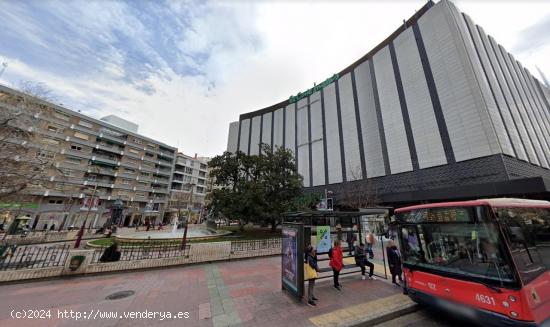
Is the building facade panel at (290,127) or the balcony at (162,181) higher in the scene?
the building facade panel at (290,127)

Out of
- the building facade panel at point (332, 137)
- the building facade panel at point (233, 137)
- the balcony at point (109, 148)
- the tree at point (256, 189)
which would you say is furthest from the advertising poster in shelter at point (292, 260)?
the building facade panel at point (233, 137)

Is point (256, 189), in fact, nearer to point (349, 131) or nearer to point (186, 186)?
point (349, 131)

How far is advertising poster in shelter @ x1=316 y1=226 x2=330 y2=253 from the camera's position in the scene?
32.8 ft

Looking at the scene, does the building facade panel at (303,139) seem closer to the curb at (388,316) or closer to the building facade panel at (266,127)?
the building facade panel at (266,127)

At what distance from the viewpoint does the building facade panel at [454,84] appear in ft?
74.6

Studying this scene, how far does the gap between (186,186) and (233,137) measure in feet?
69.2

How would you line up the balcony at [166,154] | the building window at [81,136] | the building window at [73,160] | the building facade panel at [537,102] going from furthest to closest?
the balcony at [166,154], the building window at [81,136], the building window at [73,160], the building facade panel at [537,102]

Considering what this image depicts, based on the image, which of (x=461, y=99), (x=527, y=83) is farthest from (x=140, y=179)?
(x=527, y=83)

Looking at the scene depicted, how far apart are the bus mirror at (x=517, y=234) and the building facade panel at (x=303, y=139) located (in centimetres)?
3844

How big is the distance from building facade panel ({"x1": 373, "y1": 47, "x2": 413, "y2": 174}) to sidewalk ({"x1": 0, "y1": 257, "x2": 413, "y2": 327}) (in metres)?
25.9

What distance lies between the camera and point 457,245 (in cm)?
484

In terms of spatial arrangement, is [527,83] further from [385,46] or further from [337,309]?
[337,309]

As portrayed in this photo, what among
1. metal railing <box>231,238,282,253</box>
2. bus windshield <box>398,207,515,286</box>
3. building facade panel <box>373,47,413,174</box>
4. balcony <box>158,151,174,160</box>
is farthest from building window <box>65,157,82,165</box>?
building facade panel <box>373,47,413,174</box>

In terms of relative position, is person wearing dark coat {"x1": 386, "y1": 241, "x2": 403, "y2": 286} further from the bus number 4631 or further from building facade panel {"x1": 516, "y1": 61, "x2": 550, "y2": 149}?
building facade panel {"x1": 516, "y1": 61, "x2": 550, "y2": 149}
